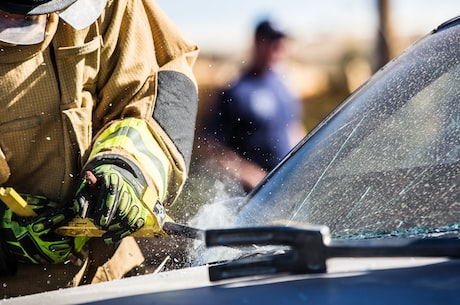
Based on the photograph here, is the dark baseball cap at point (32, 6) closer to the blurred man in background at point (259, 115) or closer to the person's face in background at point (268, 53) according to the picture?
the blurred man in background at point (259, 115)

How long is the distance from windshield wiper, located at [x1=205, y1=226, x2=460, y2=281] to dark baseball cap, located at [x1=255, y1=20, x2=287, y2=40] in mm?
3571

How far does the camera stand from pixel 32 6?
106 inches

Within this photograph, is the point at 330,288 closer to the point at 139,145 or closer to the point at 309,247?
the point at 309,247

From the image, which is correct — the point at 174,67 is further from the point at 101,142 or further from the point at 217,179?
the point at 217,179

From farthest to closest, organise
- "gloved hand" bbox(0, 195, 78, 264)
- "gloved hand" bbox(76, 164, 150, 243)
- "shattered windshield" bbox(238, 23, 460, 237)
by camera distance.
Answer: "gloved hand" bbox(0, 195, 78, 264)
"gloved hand" bbox(76, 164, 150, 243)
"shattered windshield" bbox(238, 23, 460, 237)

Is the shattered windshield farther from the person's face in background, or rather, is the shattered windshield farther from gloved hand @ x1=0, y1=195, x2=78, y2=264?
the person's face in background

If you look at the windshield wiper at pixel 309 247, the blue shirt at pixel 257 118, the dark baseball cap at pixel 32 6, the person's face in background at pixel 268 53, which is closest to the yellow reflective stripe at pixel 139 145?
the dark baseball cap at pixel 32 6

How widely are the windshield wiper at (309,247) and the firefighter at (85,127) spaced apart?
3.12 ft

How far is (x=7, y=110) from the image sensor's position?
9.37 ft

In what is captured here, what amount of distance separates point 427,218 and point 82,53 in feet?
4.43

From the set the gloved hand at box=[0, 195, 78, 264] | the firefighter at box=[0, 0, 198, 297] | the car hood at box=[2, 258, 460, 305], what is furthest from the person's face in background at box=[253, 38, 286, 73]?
the car hood at box=[2, 258, 460, 305]

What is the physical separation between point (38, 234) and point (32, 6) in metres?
0.64

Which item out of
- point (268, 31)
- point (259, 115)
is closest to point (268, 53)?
point (268, 31)

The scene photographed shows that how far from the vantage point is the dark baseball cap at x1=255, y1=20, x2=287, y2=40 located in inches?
207
